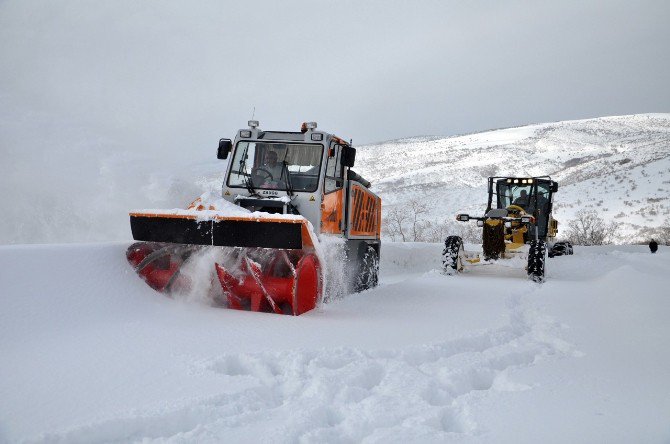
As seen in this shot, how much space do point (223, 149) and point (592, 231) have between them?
20.2m

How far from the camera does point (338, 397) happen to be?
120 inches

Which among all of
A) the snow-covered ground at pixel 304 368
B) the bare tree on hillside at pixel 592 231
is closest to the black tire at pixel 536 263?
the snow-covered ground at pixel 304 368

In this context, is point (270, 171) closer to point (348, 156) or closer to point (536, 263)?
point (348, 156)

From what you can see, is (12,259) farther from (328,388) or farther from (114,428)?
(328,388)

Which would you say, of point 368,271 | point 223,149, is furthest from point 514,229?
point 223,149

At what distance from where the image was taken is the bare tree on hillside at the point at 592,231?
2345 centimetres

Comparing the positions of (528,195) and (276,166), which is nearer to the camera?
(276,166)

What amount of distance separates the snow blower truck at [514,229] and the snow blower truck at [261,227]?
4.08 m

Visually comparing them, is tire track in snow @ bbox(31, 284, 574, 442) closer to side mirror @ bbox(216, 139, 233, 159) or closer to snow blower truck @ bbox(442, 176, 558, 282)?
side mirror @ bbox(216, 139, 233, 159)

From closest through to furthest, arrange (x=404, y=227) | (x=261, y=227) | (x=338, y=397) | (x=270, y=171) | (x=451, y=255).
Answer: (x=338, y=397), (x=261, y=227), (x=270, y=171), (x=451, y=255), (x=404, y=227)

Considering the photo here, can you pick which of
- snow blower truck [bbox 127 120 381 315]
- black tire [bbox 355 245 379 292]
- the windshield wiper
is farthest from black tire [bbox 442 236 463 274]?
the windshield wiper

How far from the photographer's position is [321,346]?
4.09 m

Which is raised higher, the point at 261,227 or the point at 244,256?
the point at 261,227

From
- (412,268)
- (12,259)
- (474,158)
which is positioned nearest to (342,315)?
(12,259)
